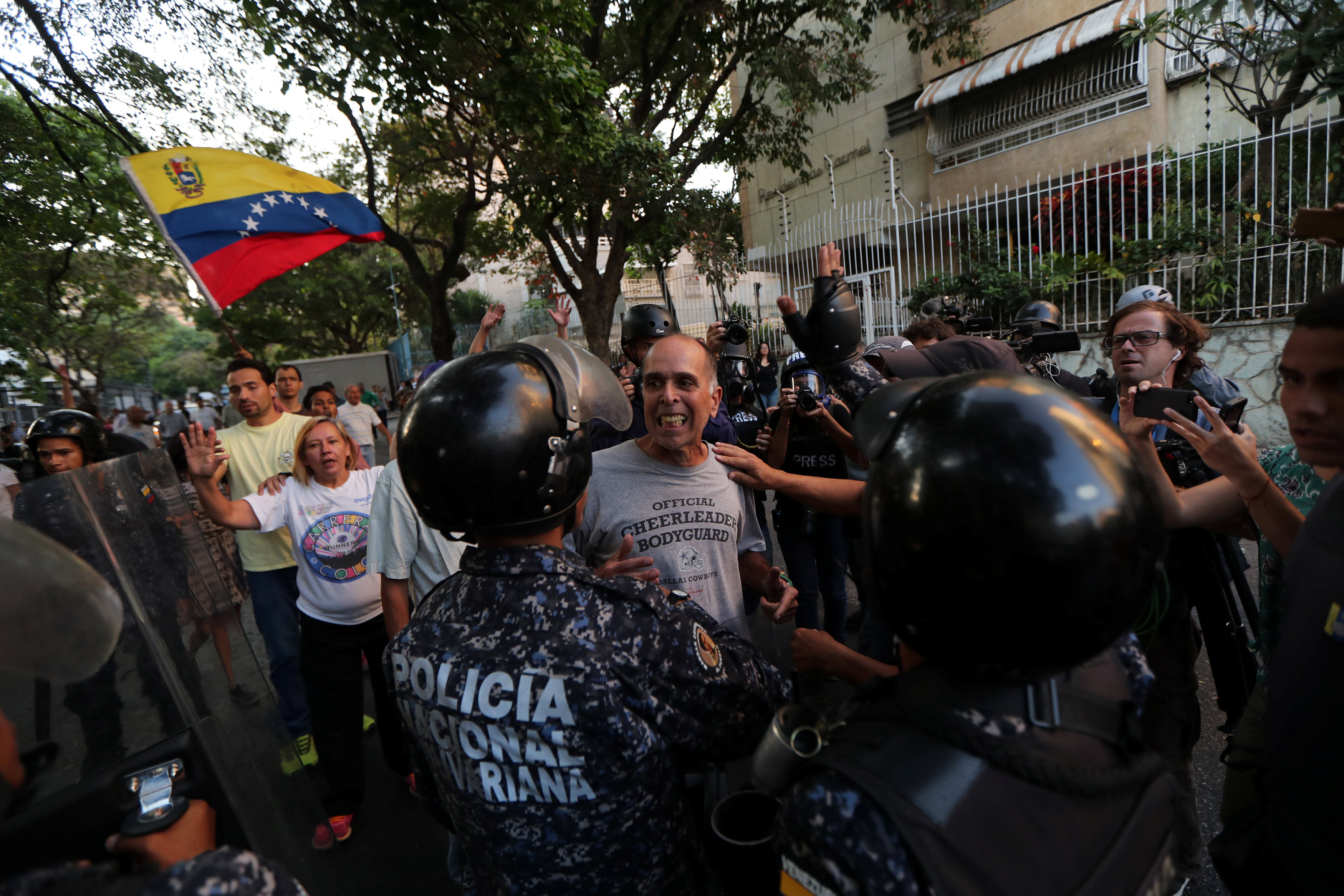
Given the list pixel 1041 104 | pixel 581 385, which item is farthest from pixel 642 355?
pixel 1041 104

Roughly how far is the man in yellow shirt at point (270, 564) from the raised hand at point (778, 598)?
7.88 ft

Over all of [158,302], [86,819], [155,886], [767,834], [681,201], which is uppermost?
[158,302]

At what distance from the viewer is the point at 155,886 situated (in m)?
0.76

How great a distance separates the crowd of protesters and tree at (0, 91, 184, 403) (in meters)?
7.54

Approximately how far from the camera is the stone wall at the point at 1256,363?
6617 mm

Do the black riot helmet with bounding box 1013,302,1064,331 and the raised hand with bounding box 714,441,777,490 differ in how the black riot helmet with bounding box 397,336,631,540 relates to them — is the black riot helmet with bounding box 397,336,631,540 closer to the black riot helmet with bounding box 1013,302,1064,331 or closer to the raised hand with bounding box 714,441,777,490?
the raised hand with bounding box 714,441,777,490

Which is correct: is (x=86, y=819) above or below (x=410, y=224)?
below

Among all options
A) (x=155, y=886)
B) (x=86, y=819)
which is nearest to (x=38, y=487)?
(x=86, y=819)

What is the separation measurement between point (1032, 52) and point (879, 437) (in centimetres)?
1482

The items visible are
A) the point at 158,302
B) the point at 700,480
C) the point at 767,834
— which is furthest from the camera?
the point at 158,302

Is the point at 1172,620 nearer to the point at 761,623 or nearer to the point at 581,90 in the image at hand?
the point at 761,623

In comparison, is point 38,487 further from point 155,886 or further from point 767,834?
point 767,834

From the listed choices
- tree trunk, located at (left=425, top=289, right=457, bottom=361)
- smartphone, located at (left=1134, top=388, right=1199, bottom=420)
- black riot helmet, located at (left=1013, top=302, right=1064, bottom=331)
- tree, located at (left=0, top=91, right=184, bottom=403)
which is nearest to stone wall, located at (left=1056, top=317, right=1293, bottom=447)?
black riot helmet, located at (left=1013, top=302, right=1064, bottom=331)

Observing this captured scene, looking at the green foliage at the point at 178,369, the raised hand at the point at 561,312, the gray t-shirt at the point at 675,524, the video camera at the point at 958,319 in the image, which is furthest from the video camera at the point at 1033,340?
the green foliage at the point at 178,369
